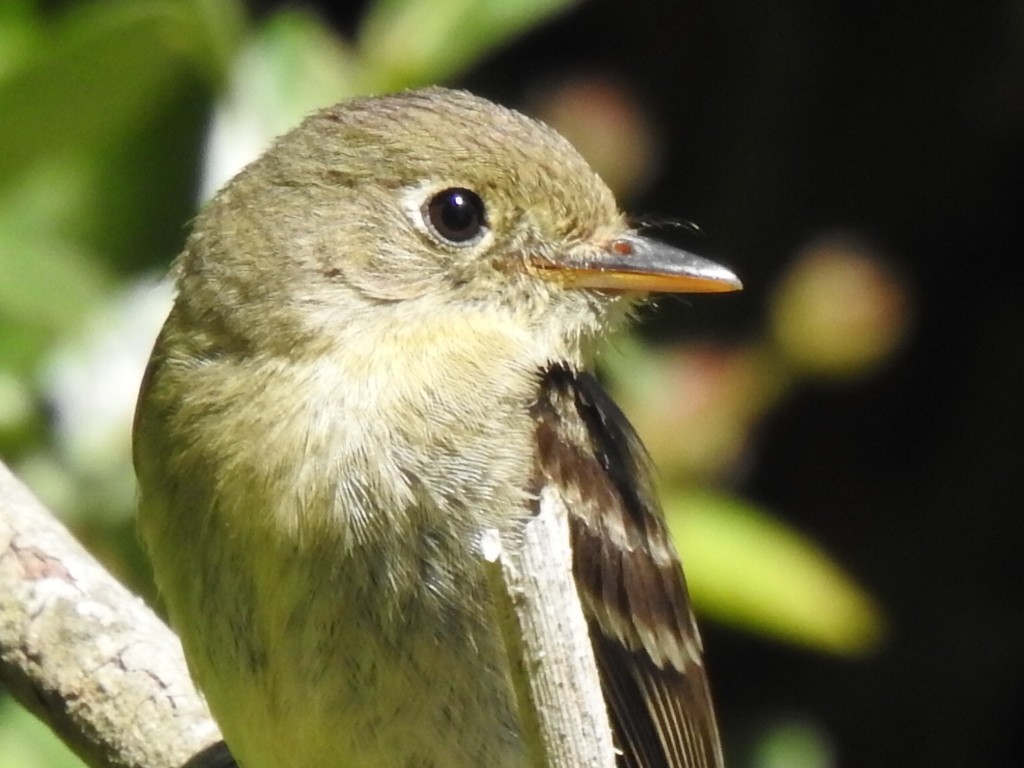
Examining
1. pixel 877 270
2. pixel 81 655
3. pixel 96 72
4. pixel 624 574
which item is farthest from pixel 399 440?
pixel 877 270

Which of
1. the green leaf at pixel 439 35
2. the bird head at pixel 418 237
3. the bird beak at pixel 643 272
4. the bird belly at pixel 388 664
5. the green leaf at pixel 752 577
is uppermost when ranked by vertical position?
the green leaf at pixel 439 35

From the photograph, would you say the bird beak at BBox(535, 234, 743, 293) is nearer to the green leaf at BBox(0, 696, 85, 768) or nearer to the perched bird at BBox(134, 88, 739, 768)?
the perched bird at BBox(134, 88, 739, 768)

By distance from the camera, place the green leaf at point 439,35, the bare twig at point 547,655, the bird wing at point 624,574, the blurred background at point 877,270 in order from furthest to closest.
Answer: the blurred background at point 877,270 → the green leaf at point 439,35 → the bird wing at point 624,574 → the bare twig at point 547,655

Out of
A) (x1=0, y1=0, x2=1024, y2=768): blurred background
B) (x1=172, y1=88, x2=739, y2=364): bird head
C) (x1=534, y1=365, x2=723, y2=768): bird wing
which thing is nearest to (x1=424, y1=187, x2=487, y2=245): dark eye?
(x1=172, y1=88, x2=739, y2=364): bird head

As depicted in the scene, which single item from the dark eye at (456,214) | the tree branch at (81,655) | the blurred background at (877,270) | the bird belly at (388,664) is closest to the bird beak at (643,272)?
the dark eye at (456,214)

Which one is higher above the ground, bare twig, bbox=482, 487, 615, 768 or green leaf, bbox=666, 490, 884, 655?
bare twig, bbox=482, 487, 615, 768

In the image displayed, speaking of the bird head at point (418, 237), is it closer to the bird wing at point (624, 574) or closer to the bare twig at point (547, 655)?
the bird wing at point (624, 574)

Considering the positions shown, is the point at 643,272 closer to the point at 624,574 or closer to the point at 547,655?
the point at 624,574

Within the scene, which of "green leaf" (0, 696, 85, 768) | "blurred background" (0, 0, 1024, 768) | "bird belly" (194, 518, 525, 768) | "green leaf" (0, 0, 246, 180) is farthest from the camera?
"blurred background" (0, 0, 1024, 768)
